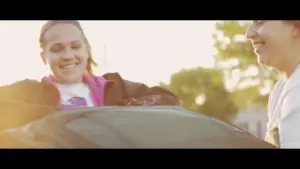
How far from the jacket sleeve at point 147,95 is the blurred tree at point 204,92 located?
0.04 m

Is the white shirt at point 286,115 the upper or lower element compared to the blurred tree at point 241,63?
lower

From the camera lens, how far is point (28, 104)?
104 inches

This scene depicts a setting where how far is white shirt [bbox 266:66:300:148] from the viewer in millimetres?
2561

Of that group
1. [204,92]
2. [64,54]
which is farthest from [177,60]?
[64,54]

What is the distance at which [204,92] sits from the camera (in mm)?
2764

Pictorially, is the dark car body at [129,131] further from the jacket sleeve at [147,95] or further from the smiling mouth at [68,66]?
the smiling mouth at [68,66]

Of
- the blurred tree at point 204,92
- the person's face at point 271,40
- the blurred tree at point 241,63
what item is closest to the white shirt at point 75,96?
the blurred tree at point 204,92

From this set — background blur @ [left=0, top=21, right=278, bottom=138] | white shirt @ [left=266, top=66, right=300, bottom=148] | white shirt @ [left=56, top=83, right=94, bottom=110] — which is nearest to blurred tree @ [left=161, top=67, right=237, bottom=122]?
background blur @ [left=0, top=21, right=278, bottom=138]

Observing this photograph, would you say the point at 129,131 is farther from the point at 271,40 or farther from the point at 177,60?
the point at 271,40

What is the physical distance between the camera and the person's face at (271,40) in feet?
8.93

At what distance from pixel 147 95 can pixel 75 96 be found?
14.4 inches
